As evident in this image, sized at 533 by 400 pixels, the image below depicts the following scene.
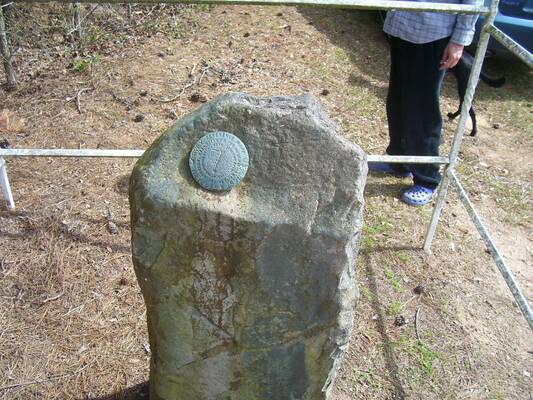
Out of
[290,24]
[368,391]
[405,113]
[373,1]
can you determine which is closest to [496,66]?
[290,24]

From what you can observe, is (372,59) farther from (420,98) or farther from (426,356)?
(426,356)

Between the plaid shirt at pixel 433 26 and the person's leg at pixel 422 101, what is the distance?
2.6 inches

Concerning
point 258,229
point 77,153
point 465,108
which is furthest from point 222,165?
point 465,108

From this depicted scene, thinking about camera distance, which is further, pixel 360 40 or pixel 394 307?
pixel 360 40

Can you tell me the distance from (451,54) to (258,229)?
209 cm

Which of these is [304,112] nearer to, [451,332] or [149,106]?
[451,332]

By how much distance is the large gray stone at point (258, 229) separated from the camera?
5.56 ft

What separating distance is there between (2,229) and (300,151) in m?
2.39

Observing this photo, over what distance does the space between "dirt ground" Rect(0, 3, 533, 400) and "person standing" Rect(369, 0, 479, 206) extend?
28cm

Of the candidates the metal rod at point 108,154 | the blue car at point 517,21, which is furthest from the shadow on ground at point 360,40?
the metal rod at point 108,154

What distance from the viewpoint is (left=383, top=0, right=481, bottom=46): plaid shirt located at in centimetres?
307

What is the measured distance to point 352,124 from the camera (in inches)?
185

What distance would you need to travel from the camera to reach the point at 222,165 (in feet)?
5.49

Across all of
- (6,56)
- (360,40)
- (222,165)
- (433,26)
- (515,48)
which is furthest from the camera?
(360,40)
